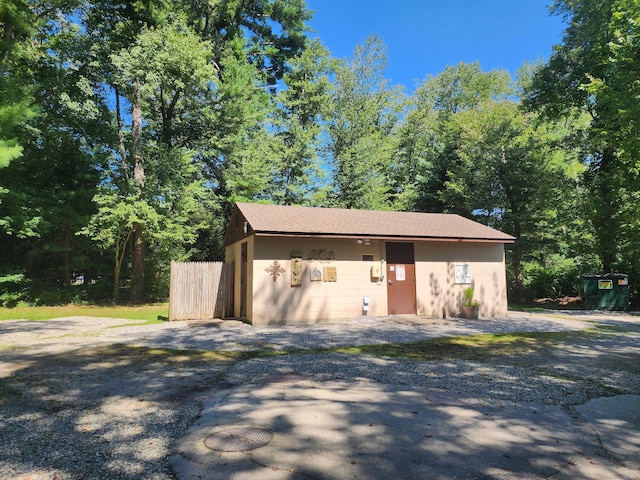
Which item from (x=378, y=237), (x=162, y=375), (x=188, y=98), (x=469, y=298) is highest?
(x=188, y=98)

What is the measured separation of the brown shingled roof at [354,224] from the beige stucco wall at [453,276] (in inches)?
19.2

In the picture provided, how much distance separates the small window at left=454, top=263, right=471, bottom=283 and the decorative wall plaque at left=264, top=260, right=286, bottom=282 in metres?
6.67

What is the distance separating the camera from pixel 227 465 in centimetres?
287

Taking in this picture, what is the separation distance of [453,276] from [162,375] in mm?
10998

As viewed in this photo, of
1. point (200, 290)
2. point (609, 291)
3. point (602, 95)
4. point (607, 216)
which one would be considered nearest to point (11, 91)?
point (200, 290)

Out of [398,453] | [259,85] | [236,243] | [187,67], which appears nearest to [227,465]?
[398,453]

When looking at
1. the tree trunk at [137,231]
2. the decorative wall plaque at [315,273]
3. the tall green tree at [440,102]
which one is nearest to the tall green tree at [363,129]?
the tall green tree at [440,102]

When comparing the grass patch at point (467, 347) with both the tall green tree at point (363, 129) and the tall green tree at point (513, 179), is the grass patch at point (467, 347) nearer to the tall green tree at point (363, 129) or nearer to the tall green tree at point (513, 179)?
the tall green tree at point (513, 179)

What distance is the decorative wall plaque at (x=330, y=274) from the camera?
1216cm

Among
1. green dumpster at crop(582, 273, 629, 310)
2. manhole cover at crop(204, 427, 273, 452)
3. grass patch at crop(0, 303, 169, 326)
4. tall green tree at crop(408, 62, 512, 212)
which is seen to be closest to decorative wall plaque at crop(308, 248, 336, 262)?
grass patch at crop(0, 303, 169, 326)

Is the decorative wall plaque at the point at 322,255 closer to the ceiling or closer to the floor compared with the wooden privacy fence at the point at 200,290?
closer to the ceiling

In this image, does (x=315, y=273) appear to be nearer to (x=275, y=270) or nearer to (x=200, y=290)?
(x=275, y=270)

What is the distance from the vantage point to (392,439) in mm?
3365

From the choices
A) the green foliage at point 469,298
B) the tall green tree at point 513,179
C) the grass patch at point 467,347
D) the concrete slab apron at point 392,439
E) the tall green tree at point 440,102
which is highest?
the tall green tree at point 440,102
